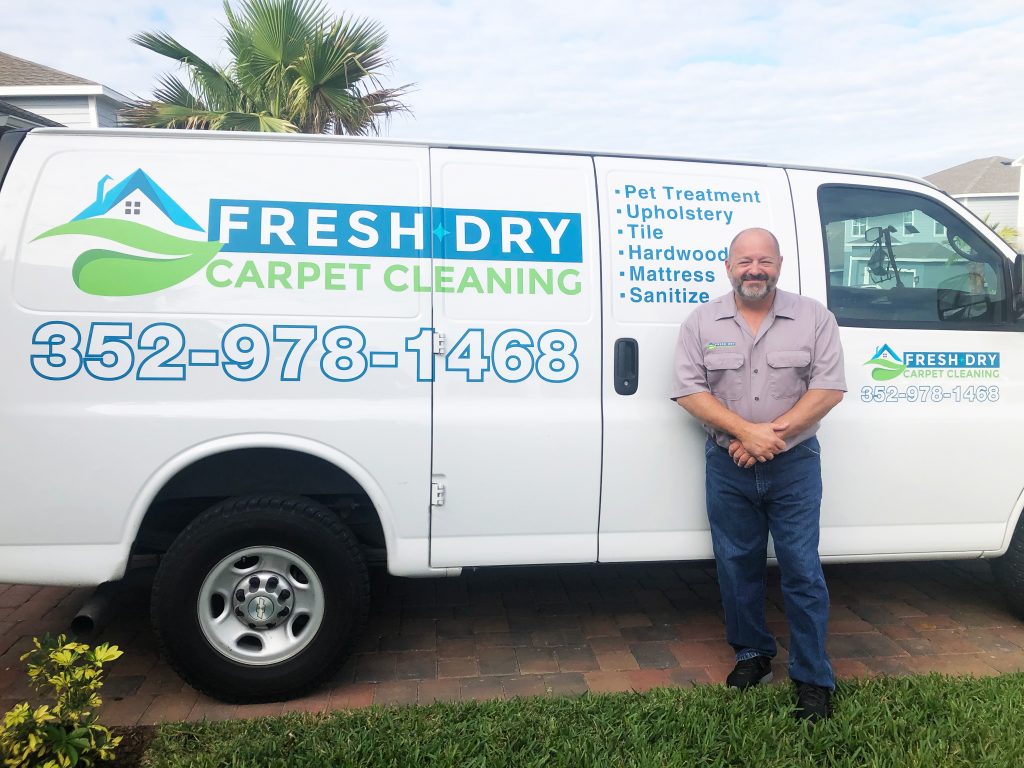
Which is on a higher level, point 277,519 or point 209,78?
point 209,78

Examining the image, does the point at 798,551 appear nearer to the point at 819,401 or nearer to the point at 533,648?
A: the point at 819,401

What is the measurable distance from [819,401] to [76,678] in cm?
266

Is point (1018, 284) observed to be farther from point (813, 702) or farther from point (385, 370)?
point (385, 370)

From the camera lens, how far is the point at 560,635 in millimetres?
3672

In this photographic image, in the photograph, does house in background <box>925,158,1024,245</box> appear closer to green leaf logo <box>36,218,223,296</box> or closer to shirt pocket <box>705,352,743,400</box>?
shirt pocket <box>705,352,743,400</box>

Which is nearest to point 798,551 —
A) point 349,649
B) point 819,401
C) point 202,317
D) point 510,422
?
point 819,401

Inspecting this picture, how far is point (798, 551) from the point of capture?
2967 mm

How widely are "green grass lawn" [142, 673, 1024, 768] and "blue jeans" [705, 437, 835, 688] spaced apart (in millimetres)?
212

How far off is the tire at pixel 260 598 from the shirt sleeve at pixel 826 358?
1.89 m

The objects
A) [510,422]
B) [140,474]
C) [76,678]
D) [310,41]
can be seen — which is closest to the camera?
[76,678]

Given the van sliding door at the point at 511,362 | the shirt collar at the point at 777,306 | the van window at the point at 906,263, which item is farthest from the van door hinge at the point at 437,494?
the van window at the point at 906,263

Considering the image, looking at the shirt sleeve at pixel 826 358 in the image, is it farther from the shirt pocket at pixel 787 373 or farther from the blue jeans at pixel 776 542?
the blue jeans at pixel 776 542

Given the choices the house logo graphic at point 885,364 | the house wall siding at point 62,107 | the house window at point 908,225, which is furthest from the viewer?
the house wall siding at point 62,107

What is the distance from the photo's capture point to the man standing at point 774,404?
9.52 feet
